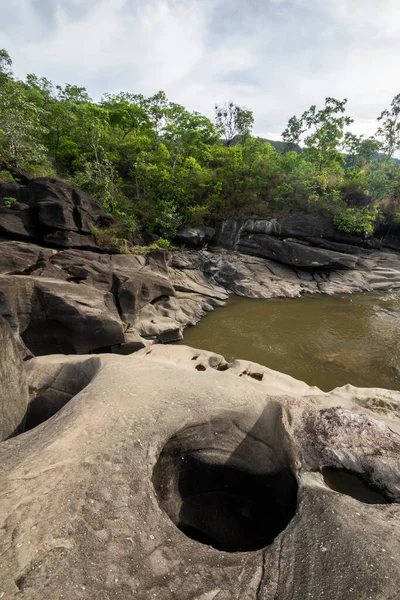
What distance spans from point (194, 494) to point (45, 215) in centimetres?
1285

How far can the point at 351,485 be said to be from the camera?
417 cm

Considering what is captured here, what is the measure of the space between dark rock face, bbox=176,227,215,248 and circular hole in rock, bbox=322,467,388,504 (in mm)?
20374

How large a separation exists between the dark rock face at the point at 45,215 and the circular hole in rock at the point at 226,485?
443 inches

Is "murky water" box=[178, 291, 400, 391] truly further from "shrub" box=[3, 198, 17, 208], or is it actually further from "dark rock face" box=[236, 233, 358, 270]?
"shrub" box=[3, 198, 17, 208]

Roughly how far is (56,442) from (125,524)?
58.1 inches

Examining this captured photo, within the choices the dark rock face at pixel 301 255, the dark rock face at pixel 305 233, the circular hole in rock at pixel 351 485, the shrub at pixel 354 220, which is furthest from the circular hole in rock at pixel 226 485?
the shrub at pixel 354 220

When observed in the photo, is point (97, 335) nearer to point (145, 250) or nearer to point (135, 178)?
point (145, 250)

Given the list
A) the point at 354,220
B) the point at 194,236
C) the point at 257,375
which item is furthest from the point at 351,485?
the point at 354,220

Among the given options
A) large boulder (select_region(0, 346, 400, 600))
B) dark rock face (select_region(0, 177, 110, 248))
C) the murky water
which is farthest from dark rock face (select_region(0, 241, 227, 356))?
large boulder (select_region(0, 346, 400, 600))

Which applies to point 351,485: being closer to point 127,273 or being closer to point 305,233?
point 127,273

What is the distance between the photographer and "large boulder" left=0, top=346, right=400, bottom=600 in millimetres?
2611

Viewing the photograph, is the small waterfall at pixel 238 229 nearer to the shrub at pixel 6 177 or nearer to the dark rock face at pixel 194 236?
the dark rock face at pixel 194 236

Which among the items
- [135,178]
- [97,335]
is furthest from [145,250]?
[135,178]

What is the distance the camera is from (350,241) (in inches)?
922
